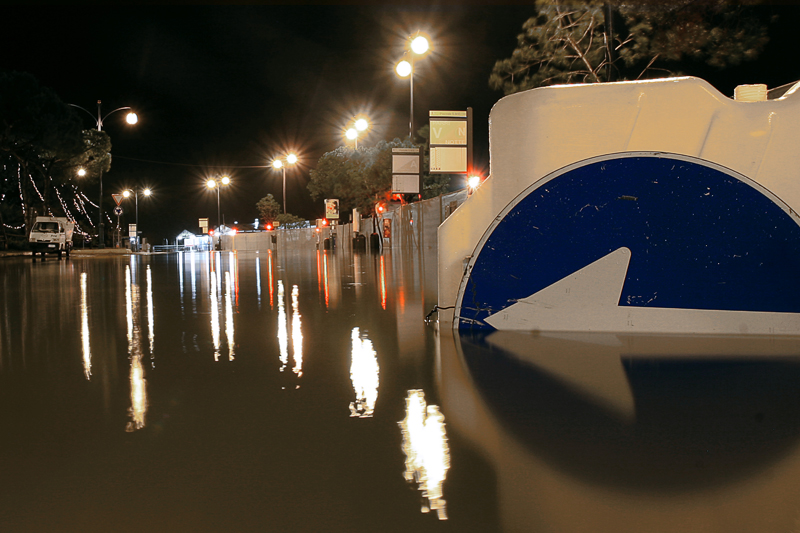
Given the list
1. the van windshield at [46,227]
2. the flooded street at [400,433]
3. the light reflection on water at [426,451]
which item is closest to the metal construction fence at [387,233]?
the flooded street at [400,433]

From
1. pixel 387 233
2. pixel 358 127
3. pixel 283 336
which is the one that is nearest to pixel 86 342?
pixel 283 336

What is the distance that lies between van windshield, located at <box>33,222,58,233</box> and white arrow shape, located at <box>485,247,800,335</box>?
121 feet

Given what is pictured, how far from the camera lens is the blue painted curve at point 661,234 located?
21.6ft

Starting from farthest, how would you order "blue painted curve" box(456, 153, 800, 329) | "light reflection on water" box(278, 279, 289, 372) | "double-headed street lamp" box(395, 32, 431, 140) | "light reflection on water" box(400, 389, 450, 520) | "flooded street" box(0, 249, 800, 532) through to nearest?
"double-headed street lamp" box(395, 32, 431, 140) → "blue painted curve" box(456, 153, 800, 329) → "light reflection on water" box(278, 279, 289, 372) → "light reflection on water" box(400, 389, 450, 520) → "flooded street" box(0, 249, 800, 532)

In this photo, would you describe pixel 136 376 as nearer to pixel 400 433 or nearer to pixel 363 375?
pixel 363 375

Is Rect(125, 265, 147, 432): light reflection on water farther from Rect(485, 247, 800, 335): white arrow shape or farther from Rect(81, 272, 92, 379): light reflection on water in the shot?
Rect(485, 247, 800, 335): white arrow shape

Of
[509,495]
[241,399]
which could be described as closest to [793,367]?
[509,495]

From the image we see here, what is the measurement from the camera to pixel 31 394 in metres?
4.88

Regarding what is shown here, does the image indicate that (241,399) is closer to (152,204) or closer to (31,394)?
(31,394)

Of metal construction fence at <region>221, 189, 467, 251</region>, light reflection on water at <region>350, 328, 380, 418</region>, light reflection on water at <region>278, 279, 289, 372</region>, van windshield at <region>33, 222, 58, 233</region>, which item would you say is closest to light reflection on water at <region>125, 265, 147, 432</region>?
light reflection on water at <region>278, 279, 289, 372</region>

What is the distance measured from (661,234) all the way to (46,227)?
38226mm

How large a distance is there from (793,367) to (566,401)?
83.0 inches

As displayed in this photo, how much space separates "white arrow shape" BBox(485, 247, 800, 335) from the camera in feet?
22.0

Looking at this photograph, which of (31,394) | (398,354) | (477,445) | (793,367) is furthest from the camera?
(398,354)
